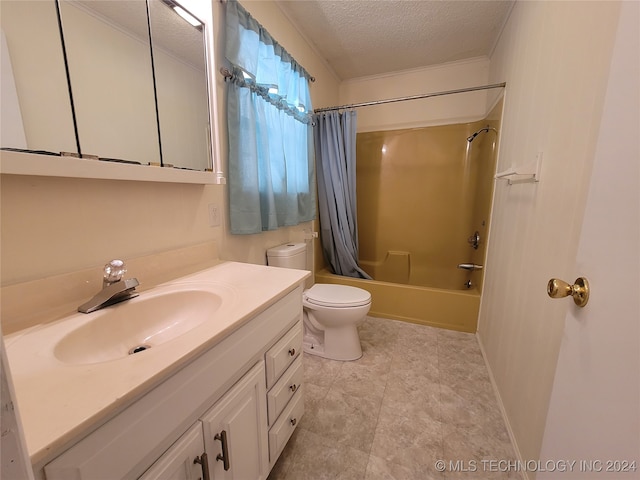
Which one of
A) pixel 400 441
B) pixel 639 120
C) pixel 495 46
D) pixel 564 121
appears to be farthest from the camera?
pixel 495 46

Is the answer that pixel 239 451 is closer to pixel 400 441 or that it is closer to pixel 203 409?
pixel 203 409

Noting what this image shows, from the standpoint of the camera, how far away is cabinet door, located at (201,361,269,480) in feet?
2.20

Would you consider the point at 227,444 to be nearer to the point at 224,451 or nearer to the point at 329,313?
the point at 224,451

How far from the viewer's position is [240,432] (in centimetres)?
76

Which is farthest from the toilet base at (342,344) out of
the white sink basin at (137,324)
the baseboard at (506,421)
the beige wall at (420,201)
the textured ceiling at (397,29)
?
the textured ceiling at (397,29)

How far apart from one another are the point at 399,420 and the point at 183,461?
107 centimetres

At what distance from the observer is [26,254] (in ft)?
2.26

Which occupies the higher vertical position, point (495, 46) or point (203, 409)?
point (495, 46)

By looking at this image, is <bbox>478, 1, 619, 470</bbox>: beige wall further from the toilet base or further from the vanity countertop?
the vanity countertop

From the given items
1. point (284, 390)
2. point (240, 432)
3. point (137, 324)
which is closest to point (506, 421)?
point (284, 390)

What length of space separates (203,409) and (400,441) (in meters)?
0.99

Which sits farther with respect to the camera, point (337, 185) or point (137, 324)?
point (337, 185)

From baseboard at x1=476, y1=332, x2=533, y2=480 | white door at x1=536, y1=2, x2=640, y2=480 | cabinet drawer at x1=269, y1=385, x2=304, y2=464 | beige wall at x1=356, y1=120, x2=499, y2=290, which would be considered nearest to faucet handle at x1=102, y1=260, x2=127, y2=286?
cabinet drawer at x1=269, y1=385, x2=304, y2=464

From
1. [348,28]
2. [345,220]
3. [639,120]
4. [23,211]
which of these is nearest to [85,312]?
[23,211]
